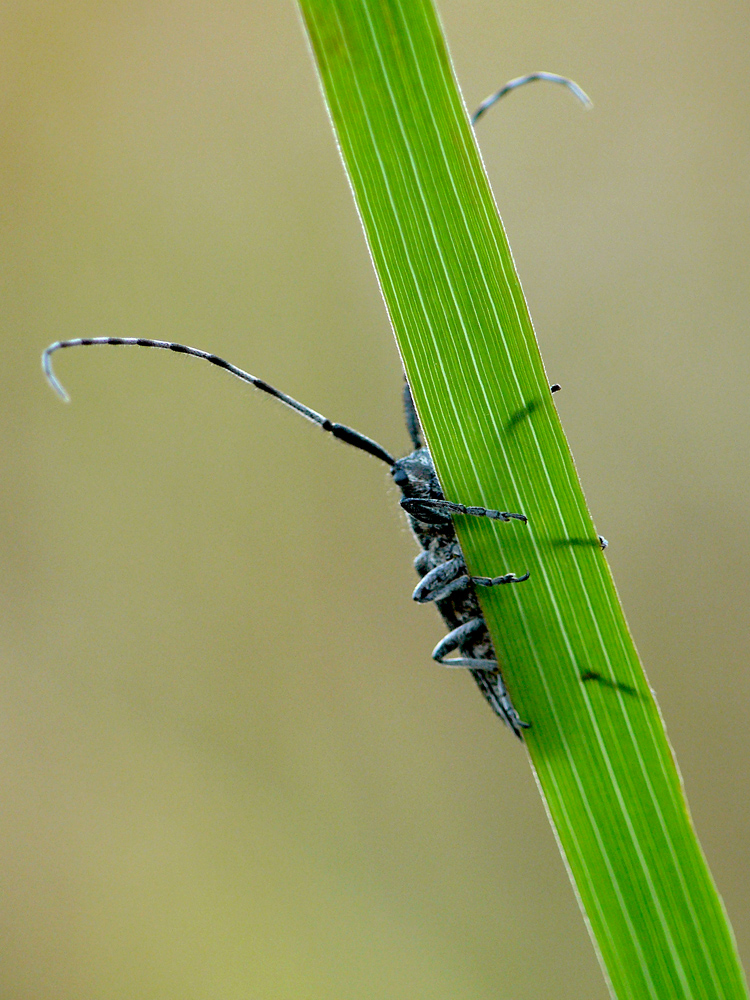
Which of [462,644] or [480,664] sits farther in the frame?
[462,644]

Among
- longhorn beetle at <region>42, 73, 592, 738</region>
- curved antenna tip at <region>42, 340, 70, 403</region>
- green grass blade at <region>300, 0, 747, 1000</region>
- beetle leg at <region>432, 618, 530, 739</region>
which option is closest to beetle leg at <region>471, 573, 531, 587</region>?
green grass blade at <region>300, 0, 747, 1000</region>

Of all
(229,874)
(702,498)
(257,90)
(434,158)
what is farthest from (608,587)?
(257,90)

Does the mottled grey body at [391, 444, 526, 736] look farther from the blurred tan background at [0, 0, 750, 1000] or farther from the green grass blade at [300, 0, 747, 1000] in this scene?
the blurred tan background at [0, 0, 750, 1000]

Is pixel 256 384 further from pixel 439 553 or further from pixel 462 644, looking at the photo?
pixel 462 644

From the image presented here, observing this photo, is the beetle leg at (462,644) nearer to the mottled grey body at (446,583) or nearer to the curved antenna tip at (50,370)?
the mottled grey body at (446,583)

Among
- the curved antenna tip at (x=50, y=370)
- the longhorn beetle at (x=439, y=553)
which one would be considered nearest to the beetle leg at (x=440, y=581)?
the longhorn beetle at (x=439, y=553)

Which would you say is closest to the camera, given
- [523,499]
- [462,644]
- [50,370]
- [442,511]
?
[523,499]

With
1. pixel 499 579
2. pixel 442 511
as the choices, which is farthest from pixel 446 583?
pixel 499 579
